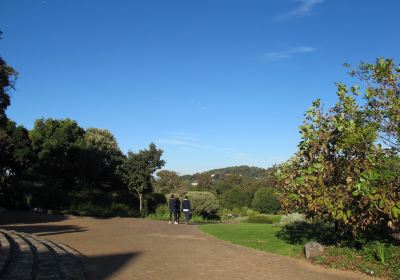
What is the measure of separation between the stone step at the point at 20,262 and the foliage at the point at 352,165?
630 cm

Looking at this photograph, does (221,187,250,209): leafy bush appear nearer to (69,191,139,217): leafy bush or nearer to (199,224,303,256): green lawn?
(69,191,139,217): leafy bush

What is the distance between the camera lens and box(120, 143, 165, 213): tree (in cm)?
2753

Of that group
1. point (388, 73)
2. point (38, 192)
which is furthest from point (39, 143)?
point (388, 73)

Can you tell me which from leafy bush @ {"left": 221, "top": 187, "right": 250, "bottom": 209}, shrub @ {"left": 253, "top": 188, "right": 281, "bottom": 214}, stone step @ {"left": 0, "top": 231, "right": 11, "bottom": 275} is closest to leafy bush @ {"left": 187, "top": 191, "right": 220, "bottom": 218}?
shrub @ {"left": 253, "top": 188, "right": 281, "bottom": 214}

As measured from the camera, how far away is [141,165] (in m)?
27.6

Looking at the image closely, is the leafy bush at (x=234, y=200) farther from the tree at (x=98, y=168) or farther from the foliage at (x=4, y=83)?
the foliage at (x=4, y=83)

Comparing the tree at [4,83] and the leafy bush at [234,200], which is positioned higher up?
the tree at [4,83]

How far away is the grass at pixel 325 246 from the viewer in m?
9.64

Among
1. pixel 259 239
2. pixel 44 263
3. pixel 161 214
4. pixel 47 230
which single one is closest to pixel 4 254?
pixel 44 263

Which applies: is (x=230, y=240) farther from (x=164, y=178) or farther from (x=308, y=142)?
(x=164, y=178)

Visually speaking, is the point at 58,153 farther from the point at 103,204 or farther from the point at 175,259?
the point at 175,259

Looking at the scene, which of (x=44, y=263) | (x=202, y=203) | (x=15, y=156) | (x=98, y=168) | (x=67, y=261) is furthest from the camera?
(x=98, y=168)

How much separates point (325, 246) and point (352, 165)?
2.96 metres

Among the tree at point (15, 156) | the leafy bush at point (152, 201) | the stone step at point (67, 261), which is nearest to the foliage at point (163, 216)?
the leafy bush at point (152, 201)
